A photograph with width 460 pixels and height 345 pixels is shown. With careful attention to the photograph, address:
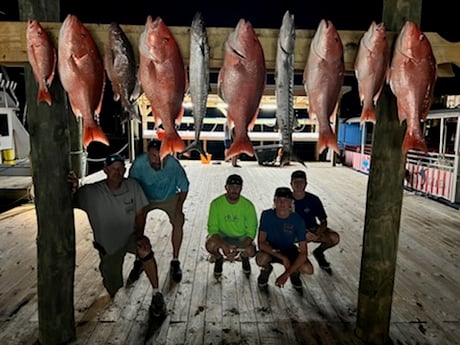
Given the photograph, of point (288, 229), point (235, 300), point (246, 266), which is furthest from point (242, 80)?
point (246, 266)

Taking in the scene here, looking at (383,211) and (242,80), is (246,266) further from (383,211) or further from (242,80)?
(242,80)

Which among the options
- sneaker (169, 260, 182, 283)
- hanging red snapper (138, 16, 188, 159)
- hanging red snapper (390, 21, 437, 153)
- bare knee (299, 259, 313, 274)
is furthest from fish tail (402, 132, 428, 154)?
sneaker (169, 260, 182, 283)

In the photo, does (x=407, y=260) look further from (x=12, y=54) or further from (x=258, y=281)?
Result: (x=12, y=54)

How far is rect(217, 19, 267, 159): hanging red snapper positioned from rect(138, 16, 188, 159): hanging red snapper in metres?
0.21

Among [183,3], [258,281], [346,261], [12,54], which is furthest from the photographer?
[183,3]

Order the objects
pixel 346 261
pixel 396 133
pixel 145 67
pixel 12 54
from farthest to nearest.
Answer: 1. pixel 346 261
2. pixel 396 133
3. pixel 12 54
4. pixel 145 67

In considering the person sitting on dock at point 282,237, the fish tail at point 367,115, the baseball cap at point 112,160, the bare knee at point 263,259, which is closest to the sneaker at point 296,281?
the person sitting on dock at point 282,237

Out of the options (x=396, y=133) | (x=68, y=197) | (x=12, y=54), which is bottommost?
(x=68, y=197)

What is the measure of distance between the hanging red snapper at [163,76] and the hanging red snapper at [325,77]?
62 centimetres

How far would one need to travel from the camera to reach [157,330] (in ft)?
8.63

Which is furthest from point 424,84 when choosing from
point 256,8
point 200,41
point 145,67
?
point 256,8

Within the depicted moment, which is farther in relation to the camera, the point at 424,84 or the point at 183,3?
the point at 183,3

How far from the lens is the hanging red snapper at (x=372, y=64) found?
1.68 m

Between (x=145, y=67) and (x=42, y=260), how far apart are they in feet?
4.92
